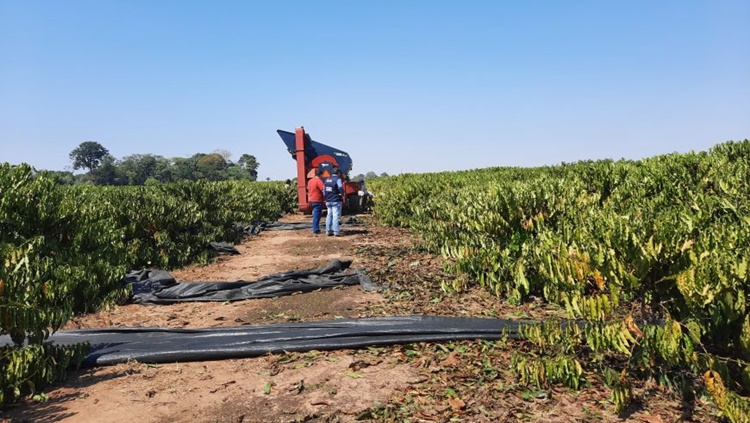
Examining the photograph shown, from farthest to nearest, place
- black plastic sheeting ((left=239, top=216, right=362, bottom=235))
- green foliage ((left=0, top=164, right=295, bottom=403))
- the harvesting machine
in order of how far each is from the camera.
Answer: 1. the harvesting machine
2. black plastic sheeting ((left=239, top=216, right=362, bottom=235))
3. green foliage ((left=0, top=164, right=295, bottom=403))

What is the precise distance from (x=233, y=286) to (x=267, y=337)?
2.85 m

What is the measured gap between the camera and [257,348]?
4.72 metres

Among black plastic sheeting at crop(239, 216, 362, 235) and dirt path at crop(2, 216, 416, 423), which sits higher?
black plastic sheeting at crop(239, 216, 362, 235)

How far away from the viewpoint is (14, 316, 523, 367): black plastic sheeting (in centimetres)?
467

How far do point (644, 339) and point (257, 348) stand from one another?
353cm

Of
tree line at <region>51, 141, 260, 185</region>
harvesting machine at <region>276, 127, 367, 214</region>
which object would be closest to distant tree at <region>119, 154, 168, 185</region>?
tree line at <region>51, 141, 260, 185</region>

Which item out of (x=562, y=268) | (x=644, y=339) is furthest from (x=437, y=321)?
(x=644, y=339)

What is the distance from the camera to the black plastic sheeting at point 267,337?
4.67m

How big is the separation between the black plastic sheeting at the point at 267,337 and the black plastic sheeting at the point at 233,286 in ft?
6.13

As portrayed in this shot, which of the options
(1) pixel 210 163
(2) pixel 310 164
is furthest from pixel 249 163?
(2) pixel 310 164

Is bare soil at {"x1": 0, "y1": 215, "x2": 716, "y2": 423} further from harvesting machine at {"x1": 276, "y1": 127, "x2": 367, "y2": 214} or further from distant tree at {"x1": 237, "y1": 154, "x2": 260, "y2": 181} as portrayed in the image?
distant tree at {"x1": 237, "y1": 154, "x2": 260, "y2": 181}

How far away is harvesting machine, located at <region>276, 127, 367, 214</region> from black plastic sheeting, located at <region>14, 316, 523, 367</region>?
10.9 metres

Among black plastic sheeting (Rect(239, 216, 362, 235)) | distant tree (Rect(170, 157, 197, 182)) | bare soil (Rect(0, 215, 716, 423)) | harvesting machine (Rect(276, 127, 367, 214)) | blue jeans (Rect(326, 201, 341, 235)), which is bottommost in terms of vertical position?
bare soil (Rect(0, 215, 716, 423))

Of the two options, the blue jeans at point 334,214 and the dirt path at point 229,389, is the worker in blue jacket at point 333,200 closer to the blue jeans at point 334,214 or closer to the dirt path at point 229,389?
the blue jeans at point 334,214
